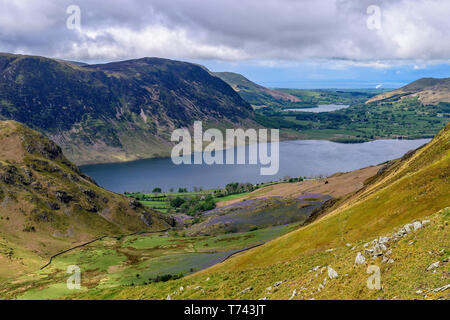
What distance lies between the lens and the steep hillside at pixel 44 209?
136 meters

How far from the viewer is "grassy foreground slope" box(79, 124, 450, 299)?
31.7m

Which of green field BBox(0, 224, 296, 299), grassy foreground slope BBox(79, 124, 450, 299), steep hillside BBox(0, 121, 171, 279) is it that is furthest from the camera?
steep hillside BBox(0, 121, 171, 279)

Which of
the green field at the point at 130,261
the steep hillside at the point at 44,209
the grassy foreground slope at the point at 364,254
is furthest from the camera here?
the steep hillside at the point at 44,209

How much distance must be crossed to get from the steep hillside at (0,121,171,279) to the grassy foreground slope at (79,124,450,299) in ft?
222

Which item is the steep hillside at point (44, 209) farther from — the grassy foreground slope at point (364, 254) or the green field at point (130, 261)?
the grassy foreground slope at point (364, 254)

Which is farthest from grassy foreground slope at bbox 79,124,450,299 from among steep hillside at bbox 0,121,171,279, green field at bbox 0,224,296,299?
steep hillside at bbox 0,121,171,279

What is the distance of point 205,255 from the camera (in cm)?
11400

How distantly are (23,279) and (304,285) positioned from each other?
95.7 metres

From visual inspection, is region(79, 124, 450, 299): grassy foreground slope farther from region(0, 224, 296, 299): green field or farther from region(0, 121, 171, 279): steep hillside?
region(0, 121, 171, 279): steep hillside

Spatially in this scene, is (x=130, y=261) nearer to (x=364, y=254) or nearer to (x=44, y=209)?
(x=44, y=209)

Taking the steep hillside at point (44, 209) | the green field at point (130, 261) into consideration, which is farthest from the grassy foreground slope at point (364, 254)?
the steep hillside at point (44, 209)

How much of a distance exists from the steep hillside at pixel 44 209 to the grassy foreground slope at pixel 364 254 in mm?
67549

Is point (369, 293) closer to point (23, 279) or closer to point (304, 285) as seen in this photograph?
point (304, 285)

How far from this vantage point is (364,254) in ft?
125
